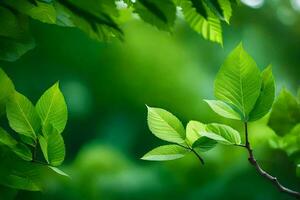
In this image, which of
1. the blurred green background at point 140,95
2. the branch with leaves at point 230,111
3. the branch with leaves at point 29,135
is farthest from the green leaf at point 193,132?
the blurred green background at point 140,95

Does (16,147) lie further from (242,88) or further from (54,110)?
(242,88)

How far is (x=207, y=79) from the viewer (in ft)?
3.73

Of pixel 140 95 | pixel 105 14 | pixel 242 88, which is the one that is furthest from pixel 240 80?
pixel 140 95

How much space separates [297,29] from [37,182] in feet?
3.56

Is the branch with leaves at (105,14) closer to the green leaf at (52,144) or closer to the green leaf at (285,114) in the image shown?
the green leaf at (52,144)

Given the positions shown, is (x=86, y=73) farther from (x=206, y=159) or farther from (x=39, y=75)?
(x=206, y=159)

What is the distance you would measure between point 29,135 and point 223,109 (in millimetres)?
159

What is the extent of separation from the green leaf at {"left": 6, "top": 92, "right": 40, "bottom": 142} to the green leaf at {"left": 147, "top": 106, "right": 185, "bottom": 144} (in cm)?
9

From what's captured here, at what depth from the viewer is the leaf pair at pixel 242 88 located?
0.35 meters

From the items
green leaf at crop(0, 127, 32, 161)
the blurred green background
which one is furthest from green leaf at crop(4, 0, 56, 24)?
the blurred green background

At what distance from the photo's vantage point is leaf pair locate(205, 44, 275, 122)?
345 mm

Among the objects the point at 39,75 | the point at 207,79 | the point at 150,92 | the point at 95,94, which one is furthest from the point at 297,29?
the point at 39,75

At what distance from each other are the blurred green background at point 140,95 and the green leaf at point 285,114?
334 millimetres

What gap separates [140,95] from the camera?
3.63 feet
